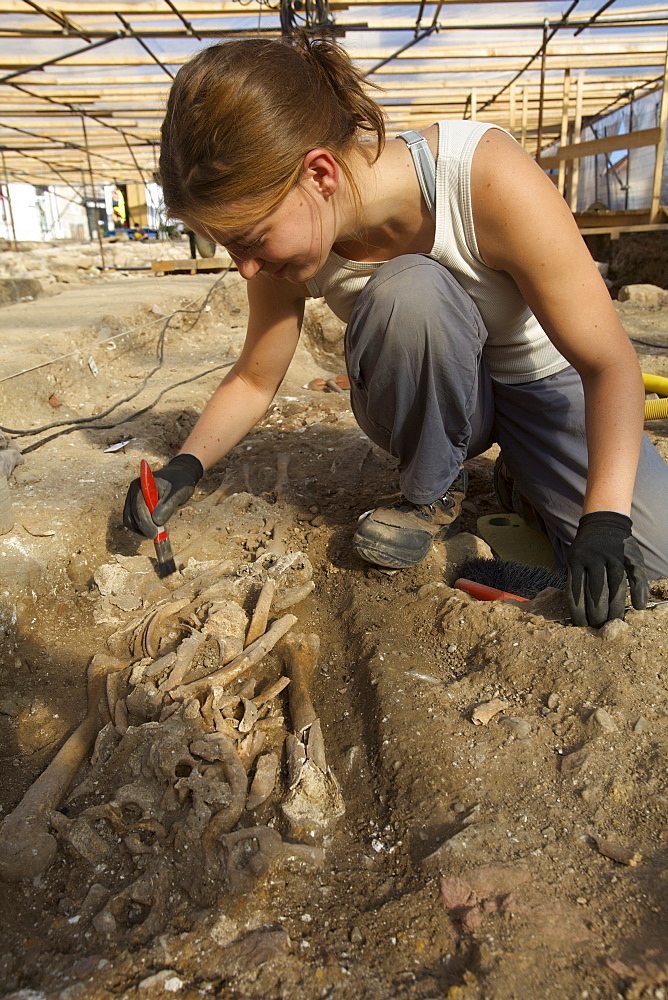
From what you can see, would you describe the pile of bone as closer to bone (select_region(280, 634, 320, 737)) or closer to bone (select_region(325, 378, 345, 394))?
bone (select_region(280, 634, 320, 737))

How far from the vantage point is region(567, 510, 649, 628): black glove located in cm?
140

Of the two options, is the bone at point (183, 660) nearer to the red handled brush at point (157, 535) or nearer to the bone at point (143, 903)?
the red handled brush at point (157, 535)

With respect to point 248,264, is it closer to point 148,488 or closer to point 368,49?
point 148,488

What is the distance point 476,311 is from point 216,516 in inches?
41.3

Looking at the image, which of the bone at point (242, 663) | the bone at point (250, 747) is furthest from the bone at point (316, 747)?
the bone at point (242, 663)

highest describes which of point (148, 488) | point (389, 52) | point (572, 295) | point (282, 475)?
point (389, 52)

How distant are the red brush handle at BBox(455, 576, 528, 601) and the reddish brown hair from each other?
108cm

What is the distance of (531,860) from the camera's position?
105cm

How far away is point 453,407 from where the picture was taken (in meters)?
1.79

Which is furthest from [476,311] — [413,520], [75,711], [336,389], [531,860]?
[336,389]

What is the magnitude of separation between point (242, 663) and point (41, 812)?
0.50 meters

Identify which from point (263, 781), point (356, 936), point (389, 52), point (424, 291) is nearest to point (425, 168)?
point (424, 291)

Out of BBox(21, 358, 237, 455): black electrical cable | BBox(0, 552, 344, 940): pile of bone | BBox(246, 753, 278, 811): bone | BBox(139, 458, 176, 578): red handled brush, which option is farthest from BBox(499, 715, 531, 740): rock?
BBox(21, 358, 237, 455): black electrical cable

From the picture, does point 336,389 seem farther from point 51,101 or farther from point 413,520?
point 51,101
